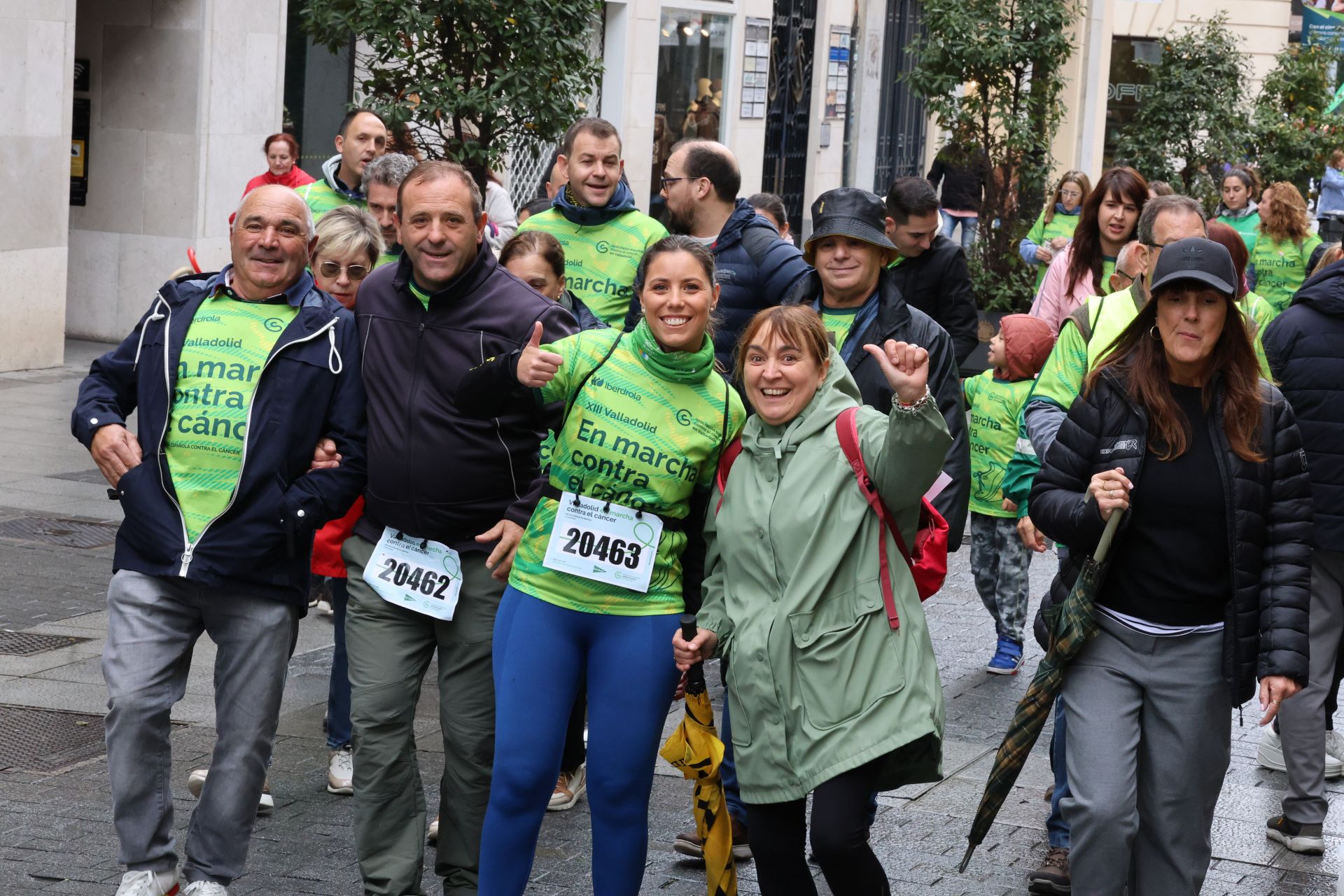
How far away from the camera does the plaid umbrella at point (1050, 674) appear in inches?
174

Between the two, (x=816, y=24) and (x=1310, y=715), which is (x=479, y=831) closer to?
(x=1310, y=715)

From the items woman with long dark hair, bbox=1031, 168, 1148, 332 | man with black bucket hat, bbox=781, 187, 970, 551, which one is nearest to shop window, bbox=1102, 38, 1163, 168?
woman with long dark hair, bbox=1031, 168, 1148, 332

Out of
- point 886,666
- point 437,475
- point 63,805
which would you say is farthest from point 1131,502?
point 63,805

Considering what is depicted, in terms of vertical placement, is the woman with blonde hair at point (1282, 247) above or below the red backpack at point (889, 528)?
above

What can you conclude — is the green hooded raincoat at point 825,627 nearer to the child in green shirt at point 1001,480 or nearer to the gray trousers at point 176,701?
the gray trousers at point 176,701

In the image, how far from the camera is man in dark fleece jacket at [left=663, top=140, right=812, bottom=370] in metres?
6.49

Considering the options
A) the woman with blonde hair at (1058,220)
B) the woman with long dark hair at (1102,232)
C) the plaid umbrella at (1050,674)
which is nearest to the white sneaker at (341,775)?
the plaid umbrella at (1050,674)

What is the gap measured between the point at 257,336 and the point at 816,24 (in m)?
21.8

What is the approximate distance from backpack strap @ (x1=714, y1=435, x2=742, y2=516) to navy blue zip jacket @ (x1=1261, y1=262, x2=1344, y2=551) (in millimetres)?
2238

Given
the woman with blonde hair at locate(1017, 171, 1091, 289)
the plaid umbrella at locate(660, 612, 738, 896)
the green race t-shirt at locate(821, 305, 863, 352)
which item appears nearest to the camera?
the plaid umbrella at locate(660, 612, 738, 896)

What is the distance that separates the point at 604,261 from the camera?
6938 mm

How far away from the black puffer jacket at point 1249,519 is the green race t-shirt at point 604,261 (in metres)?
2.68

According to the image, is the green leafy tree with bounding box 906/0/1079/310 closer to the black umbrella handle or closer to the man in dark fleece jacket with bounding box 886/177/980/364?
the man in dark fleece jacket with bounding box 886/177/980/364

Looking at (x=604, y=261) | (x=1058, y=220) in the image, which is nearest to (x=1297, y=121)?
(x=1058, y=220)
